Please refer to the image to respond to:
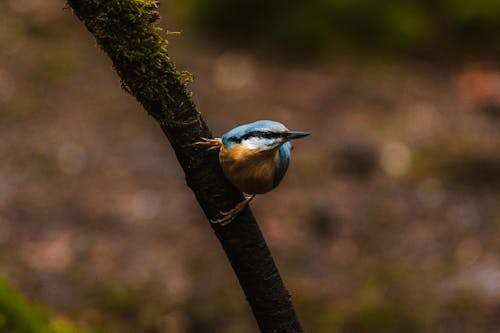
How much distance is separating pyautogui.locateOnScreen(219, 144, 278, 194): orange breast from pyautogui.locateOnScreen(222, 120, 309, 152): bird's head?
0.05 ft

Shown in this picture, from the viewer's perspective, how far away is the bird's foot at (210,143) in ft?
5.31

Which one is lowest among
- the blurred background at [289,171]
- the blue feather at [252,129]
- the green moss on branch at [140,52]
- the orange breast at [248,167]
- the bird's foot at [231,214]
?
the bird's foot at [231,214]

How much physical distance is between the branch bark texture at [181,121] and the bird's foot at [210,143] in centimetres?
1

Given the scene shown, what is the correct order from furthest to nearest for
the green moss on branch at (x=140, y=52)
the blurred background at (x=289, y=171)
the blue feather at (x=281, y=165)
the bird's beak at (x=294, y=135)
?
the blurred background at (x=289, y=171)
the blue feather at (x=281, y=165)
the bird's beak at (x=294, y=135)
the green moss on branch at (x=140, y=52)

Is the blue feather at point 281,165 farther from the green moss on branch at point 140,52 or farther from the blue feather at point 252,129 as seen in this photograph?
the green moss on branch at point 140,52

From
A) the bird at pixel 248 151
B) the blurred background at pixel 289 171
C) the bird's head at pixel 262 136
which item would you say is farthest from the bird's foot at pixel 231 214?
the blurred background at pixel 289 171

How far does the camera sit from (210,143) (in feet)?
5.35

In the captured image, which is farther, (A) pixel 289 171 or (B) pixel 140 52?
(A) pixel 289 171

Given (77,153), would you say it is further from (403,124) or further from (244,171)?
(244,171)


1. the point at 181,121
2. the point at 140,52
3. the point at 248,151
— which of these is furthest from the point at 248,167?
the point at 140,52

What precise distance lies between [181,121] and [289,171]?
3885mm

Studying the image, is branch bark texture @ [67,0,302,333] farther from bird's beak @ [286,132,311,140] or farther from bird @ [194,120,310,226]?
bird's beak @ [286,132,311,140]

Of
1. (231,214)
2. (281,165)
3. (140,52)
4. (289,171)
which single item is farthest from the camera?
(289,171)

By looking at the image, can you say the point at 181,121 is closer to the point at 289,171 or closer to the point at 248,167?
the point at 248,167
